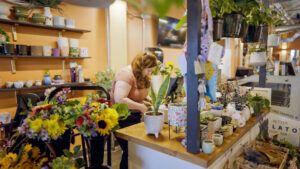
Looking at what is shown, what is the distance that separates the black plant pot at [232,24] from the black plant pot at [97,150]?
3.49 ft

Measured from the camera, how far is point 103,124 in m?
1.20

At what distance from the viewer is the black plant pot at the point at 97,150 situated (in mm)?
1283

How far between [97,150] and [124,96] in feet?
3.03

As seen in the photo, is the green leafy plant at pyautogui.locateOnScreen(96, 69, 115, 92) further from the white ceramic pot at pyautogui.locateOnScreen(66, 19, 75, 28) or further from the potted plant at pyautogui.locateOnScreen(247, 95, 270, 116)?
the potted plant at pyautogui.locateOnScreen(247, 95, 270, 116)

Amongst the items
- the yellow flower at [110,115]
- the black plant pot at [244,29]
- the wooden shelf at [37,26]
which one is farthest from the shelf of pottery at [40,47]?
the black plant pot at [244,29]

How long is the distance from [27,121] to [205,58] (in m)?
0.95

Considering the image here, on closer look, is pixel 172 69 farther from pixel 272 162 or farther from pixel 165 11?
pixel 165 11

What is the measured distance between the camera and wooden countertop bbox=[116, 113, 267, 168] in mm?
1170

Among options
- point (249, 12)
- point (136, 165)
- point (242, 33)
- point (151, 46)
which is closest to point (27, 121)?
point (136, 165)

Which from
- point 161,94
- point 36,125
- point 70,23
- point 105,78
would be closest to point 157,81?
point 161,94

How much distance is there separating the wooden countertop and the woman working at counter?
1.67 ft

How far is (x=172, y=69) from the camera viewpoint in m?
2.12

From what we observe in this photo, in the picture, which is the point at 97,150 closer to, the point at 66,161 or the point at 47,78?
the point at 66,161

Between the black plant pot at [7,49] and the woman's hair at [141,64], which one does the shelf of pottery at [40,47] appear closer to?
the black plant pot at [7,49]
